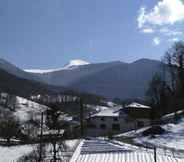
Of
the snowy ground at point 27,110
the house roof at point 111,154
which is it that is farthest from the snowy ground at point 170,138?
the snowy ground at point 27,110

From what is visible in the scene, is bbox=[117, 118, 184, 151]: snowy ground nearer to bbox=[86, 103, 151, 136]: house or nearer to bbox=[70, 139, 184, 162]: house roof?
bbox=[70, 139, 184, 162]: house roof

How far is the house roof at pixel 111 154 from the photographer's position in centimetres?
2773

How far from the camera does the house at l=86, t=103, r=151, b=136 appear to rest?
220 ft

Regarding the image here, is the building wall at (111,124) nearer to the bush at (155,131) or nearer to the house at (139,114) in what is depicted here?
the house at (139,114)

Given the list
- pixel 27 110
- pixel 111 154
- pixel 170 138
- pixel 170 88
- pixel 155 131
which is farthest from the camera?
pixel 27 110

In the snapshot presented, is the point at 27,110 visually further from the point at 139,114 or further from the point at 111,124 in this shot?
the point at 139,114

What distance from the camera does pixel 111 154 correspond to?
1192 inches

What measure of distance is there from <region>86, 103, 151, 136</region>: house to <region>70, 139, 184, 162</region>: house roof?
106ft

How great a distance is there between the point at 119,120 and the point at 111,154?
126 ft

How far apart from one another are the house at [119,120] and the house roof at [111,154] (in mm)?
32269

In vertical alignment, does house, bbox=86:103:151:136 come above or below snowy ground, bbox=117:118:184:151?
above

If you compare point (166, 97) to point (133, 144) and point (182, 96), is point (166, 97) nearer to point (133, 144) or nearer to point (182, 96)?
point (182, 96)

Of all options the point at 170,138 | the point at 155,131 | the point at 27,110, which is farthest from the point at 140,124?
the point at 27,110

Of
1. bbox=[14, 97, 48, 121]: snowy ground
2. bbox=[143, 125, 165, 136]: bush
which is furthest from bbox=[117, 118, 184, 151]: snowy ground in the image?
bbox=[14, 97, 48, 121]: snowy ground
